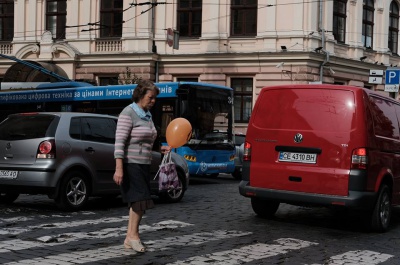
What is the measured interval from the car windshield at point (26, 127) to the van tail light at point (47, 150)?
159 millimetres

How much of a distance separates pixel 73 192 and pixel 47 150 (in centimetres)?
84

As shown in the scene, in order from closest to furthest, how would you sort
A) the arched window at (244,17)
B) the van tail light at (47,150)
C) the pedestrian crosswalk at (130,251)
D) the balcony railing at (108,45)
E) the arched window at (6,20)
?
the pedestrian crosswalk at (130,251)
the van tail light at (47,150)
the arched window at (244,17)
the balcony railing at (108,45)
the arched window at (6,20)

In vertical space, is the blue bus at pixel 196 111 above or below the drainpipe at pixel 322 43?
below

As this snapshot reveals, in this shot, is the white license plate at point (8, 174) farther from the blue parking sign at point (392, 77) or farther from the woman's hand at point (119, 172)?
the blue parking sign at point (392, 77)

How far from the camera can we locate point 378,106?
917 cm

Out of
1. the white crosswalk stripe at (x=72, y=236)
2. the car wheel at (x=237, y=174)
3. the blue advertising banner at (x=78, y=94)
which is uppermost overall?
the blue advertising banner at (x=78, y=94)

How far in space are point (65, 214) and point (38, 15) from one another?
27.5 m

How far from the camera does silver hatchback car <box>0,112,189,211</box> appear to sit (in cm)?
989

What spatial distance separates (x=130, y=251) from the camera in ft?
22.5

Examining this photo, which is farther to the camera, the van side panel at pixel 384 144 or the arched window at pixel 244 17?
the arched window at pixel 244 17

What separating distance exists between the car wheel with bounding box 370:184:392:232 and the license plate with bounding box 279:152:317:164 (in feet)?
3.60

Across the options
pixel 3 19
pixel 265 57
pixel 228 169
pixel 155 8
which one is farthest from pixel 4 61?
pixel 228 169

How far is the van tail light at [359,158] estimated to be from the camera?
334 inches

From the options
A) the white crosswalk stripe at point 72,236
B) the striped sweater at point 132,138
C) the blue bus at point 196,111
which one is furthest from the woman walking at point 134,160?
the blue bus at point 196,111
